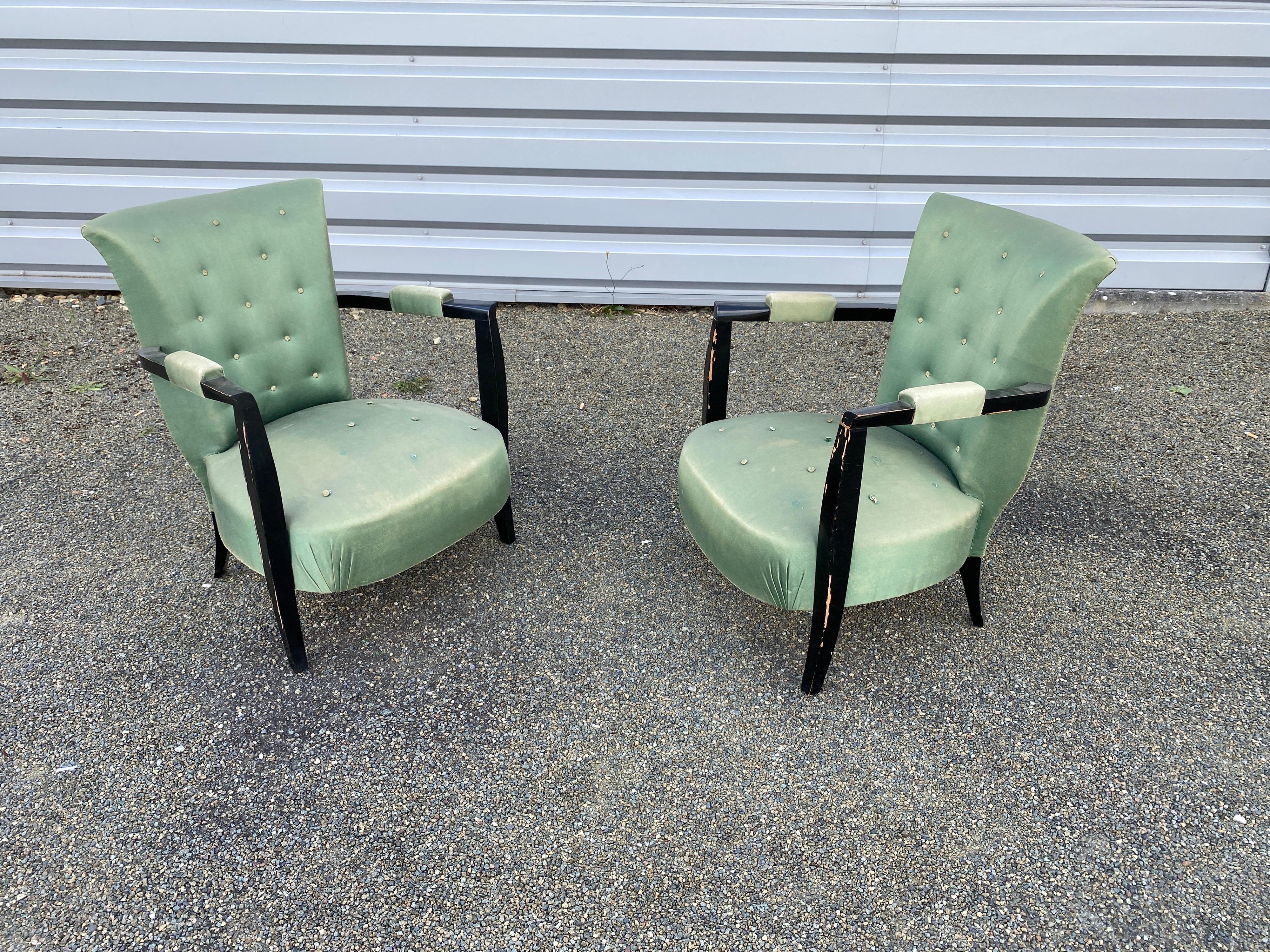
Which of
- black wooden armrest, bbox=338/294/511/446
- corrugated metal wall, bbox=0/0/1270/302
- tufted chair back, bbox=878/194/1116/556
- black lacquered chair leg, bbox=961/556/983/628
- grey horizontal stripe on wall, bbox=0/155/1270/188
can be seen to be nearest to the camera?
tufted chair back, bbox=878/194/1116/556

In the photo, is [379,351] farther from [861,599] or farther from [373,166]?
[861,599]

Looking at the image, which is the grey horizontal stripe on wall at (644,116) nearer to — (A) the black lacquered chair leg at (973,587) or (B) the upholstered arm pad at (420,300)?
(B) the upholstered arm pad at (420,300)

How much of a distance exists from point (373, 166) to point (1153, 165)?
3469 millimetres

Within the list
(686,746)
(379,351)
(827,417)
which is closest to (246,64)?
(379,351)

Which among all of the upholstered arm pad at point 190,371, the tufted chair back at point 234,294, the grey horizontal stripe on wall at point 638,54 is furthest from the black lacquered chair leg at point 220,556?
the grey horizontal stripe on wall at point 638,54

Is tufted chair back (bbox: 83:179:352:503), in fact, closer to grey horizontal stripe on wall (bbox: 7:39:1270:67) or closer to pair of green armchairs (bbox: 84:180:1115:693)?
pair of green armchairs (bbox: 84:180:1115:693)

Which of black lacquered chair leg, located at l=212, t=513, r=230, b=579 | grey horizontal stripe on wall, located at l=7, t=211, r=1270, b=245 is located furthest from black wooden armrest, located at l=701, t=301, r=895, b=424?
grey horizontal stripe on wall, located at l=7, t=211, r=1270, b=245

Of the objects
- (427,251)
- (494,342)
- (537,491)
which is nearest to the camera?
(494,342)

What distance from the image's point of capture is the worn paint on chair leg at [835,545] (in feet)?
5.72

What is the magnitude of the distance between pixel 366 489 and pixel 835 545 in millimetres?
1056

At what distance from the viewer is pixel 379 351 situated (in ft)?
12.4

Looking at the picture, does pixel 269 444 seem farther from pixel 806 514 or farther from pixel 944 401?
pixel 944 401

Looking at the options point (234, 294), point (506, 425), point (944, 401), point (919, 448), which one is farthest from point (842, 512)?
point (234, 294)

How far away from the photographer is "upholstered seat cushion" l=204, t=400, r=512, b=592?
1.92 metres
